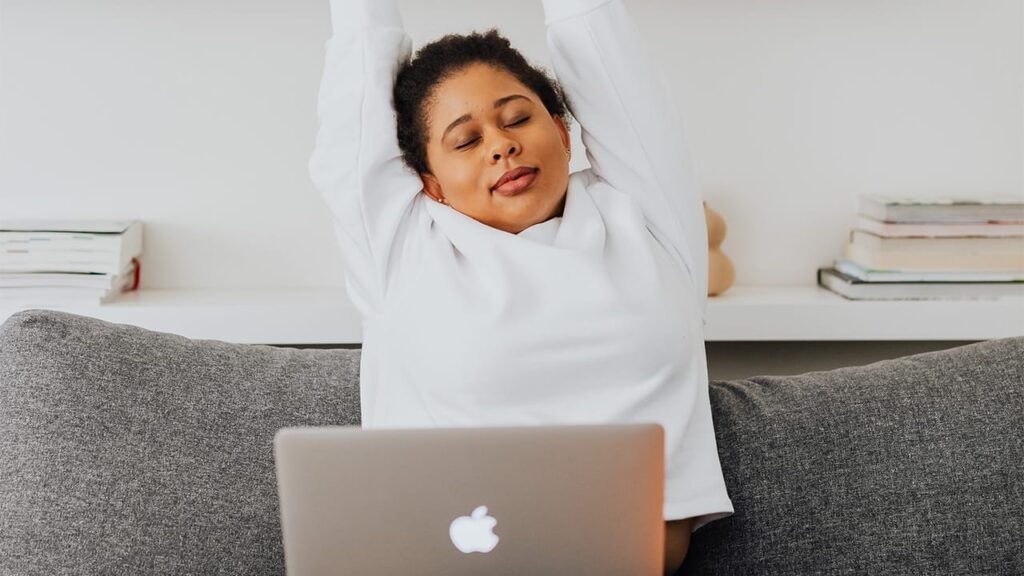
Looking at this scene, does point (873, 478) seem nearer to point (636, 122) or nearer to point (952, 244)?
point (636, 122)

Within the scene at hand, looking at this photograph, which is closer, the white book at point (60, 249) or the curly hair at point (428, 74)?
the curly hair at point (428, 74)

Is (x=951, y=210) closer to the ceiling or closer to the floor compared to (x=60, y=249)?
closer to the ceiling

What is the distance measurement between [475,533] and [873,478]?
2.14 feet

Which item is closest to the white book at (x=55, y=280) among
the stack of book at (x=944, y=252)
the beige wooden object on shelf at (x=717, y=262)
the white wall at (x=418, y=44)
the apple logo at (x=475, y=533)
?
the white wall at (x=418, y=44)

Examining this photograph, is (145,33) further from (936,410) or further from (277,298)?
(936,410)

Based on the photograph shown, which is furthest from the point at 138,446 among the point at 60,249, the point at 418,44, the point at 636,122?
the point at 418,44

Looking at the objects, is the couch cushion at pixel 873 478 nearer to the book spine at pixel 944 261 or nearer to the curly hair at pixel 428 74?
the curly hair at pixel 428 74

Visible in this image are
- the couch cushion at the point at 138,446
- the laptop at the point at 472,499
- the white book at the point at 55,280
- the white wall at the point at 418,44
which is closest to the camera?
the laptop at the point at 472,499

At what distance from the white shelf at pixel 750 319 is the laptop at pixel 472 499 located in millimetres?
1114

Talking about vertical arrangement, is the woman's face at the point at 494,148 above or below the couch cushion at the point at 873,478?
above

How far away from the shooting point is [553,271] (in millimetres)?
1355

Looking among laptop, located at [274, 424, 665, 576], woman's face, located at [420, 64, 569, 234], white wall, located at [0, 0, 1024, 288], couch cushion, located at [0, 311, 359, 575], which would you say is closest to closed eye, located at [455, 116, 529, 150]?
woman's face, located at [420, 64, 569, 234]

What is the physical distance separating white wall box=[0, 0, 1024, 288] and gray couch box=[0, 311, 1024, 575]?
0.88 meters

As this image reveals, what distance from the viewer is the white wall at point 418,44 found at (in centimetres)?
227
